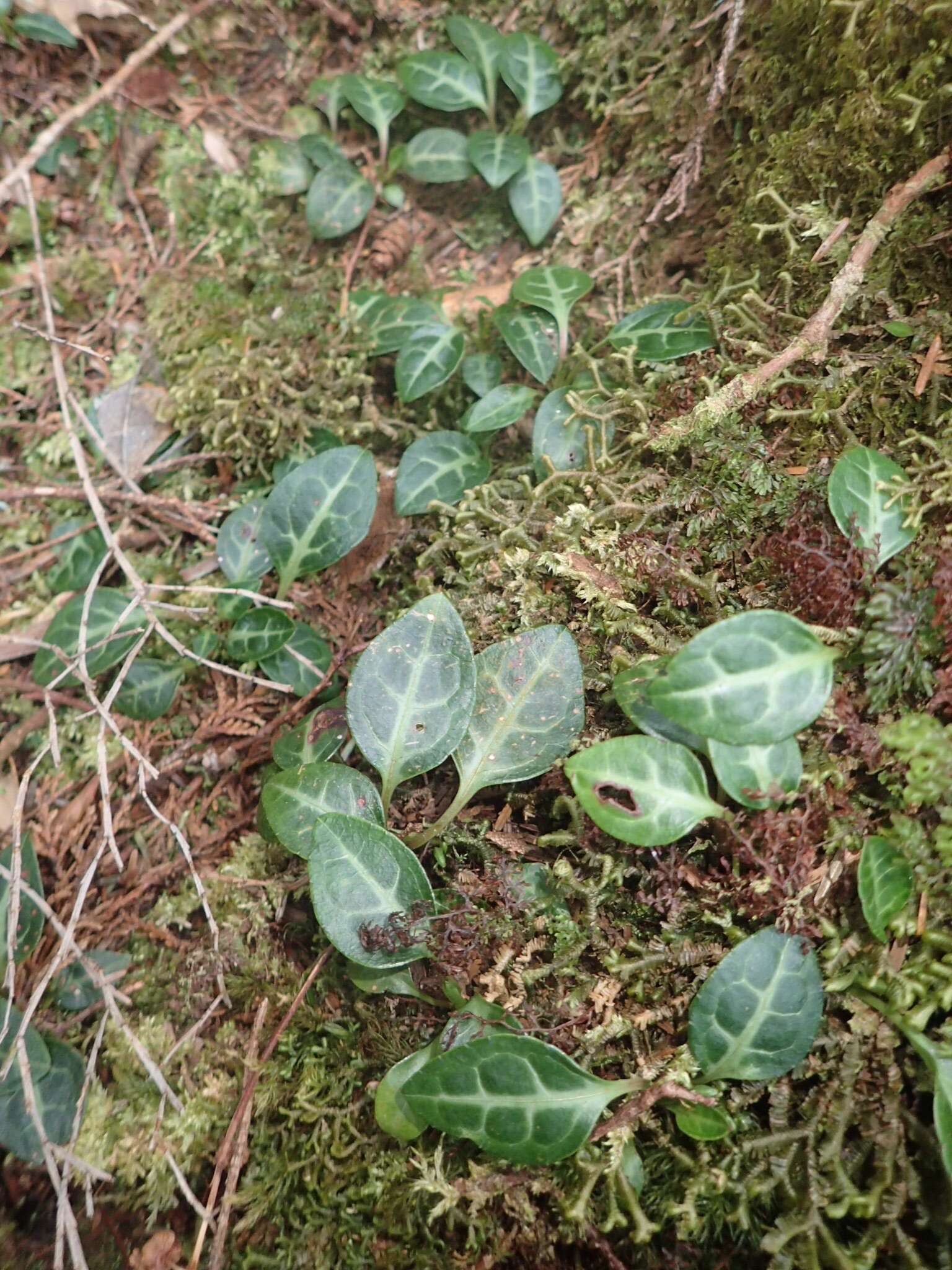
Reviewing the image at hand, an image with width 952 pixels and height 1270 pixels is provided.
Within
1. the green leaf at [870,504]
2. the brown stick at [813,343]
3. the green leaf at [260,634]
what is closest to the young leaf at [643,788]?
the green leaf at [870,504]

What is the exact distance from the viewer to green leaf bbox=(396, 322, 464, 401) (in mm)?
2117

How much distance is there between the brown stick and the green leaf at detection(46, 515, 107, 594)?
1665 mm

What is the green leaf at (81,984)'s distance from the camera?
181 cm

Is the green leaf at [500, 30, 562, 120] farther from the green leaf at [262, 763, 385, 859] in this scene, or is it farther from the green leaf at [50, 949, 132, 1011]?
the green leaf at [50, 949, 132, 1011]

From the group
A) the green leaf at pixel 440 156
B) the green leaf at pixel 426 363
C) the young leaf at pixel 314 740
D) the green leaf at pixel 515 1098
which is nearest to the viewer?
the green leaf at pixel 515 1098

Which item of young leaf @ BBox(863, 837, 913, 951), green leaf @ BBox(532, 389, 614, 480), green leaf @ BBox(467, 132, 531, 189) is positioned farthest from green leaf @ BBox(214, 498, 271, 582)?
young leaf @ BBox(863, 837, 913, 951)

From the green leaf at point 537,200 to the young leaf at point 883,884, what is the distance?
6.22ft

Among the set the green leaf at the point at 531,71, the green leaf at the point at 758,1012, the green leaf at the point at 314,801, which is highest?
the green leaf at the point at 531,71

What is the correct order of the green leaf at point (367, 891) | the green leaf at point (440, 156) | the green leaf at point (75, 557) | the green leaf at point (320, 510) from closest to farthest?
the green leaf at point (367, 891)
the green leaf at point (320, 510)
the green leaf at point (75, 557)
the green leaf at point (440, 156)

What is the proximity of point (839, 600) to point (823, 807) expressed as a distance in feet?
1.27

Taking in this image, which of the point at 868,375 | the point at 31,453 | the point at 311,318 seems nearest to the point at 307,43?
the point at 311,318

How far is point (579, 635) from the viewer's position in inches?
65.2

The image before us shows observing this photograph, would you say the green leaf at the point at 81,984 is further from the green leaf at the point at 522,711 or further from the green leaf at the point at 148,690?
the green leaf at the point at 522,711

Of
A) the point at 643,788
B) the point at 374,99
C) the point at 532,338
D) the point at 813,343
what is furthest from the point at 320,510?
the point at 374,99
